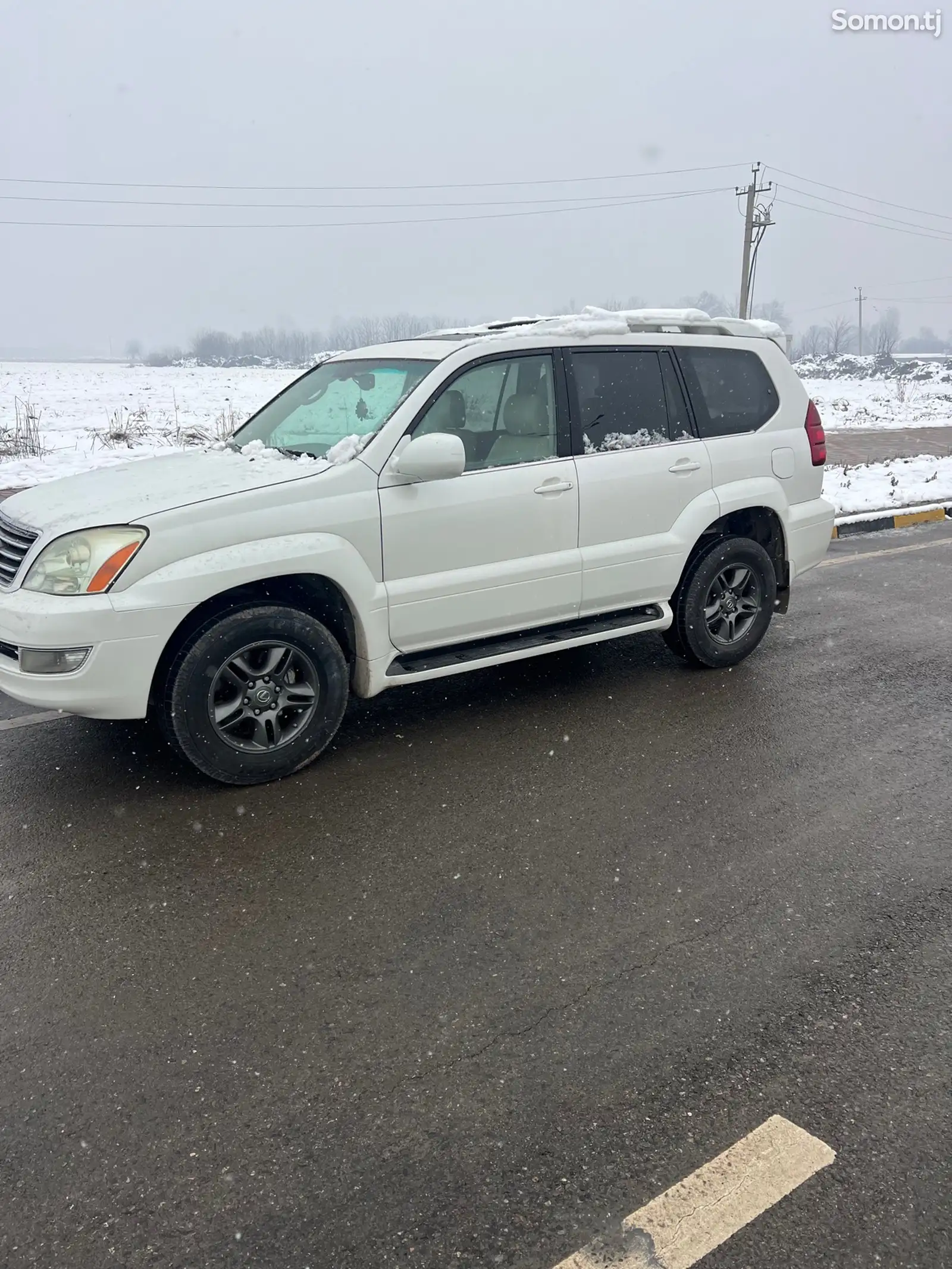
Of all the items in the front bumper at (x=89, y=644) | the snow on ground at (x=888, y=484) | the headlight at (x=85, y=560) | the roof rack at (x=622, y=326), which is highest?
the roof rack at (x=622, y=326)

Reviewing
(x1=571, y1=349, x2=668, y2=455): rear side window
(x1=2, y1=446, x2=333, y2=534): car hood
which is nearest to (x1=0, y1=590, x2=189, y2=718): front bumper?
(x1=2, y1=446, x2=333, y2=534): car hood

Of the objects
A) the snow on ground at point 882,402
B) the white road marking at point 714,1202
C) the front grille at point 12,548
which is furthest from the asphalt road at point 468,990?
the snow on ground at point 882,402

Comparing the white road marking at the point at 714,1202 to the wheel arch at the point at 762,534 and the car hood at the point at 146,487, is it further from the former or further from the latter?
the wheel arch at the point at 762,534

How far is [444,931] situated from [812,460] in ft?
13.2

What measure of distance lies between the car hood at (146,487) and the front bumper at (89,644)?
330 mm

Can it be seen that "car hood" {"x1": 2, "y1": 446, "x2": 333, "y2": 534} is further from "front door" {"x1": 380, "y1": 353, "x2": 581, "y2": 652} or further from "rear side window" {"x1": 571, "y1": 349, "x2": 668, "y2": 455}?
"rear side window" {"x1": 571, "y1": 349, "x2": 668, "y2": 455}

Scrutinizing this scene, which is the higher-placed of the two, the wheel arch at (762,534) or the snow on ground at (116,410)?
the snow on ground at (116,410)

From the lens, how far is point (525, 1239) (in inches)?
76.6

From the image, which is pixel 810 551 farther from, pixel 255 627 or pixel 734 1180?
pixel 734 1180

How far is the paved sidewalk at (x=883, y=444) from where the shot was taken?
16.8 m

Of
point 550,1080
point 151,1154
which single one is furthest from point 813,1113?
point 151,1154

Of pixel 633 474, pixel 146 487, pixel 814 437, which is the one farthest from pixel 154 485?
pixel 814 437

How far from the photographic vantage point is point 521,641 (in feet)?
15.4

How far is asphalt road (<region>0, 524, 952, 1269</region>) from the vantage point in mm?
2023
